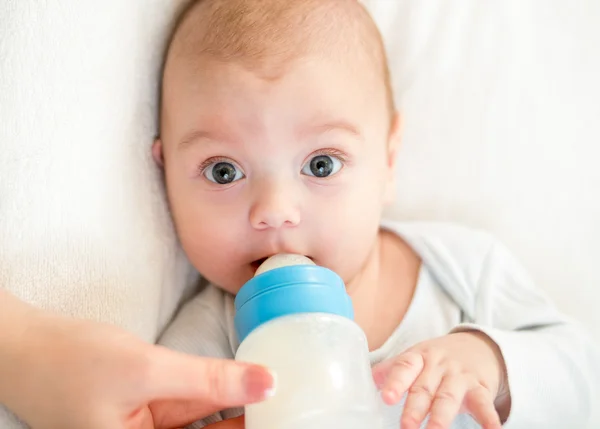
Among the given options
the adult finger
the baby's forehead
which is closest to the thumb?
the adult finger

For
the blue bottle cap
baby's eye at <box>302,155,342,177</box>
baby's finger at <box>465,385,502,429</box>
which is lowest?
baby's finger at <box>465,385,502,429</box>

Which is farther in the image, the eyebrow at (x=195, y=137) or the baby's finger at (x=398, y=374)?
the eyebrow at (x=195, y=137)

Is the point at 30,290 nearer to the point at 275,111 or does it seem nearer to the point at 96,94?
the point at 96,94

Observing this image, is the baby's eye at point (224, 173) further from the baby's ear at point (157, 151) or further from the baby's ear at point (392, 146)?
the baby's ear at point (392, 146)

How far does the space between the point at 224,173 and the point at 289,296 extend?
32 cm

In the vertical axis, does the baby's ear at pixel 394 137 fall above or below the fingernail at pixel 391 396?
above

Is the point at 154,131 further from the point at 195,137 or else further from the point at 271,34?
the point at 271,34

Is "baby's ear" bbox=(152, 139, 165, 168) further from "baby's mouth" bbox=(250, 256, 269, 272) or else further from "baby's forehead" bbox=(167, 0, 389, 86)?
"baby's mouth" bbox=(250, 256, 269, 272)

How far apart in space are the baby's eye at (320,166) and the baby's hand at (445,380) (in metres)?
0.31

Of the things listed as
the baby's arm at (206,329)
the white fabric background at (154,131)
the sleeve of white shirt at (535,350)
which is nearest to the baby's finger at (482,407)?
the sleeve of white shirt at (535,350)

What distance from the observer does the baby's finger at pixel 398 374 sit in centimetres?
85

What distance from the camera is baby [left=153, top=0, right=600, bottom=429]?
1019mm

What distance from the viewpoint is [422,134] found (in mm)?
1467

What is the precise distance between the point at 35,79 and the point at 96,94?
0.10 meters
